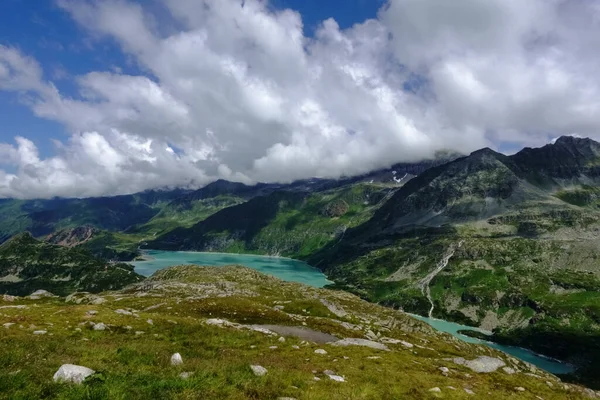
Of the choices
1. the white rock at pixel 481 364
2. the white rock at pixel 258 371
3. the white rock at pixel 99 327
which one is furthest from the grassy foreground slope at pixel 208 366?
the white rock at pixel 258 371

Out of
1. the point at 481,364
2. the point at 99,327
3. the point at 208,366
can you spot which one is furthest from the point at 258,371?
the point at 481,364

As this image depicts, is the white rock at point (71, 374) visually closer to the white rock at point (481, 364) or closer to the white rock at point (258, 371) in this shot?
the white rock at point (258, 371)

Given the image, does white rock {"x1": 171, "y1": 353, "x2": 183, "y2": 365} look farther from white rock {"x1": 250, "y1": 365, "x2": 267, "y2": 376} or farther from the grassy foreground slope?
white rock {"x1": 250, "y1": 365, "x2": 267, "y2": 376}

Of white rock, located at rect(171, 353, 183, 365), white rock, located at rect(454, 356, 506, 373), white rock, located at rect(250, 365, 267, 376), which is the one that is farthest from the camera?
white rock, located at rect(454, 356, 506, 373)

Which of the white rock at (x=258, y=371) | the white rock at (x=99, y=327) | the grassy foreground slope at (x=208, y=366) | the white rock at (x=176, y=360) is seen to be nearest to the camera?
the grassy foreground slope at (x=208, y=366)

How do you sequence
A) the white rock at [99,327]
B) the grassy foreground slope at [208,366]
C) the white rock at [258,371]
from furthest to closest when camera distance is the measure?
the white rock at [99,327]
the white rock at [258,371]
the grassy foreground slope at [208,366]

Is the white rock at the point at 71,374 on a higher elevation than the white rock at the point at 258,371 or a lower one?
higher

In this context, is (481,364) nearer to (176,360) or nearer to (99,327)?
Result: (176,360)

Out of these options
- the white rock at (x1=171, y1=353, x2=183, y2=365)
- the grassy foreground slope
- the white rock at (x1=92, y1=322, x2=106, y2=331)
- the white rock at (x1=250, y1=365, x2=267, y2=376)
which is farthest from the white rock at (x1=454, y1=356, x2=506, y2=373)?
the white rock at (x1=92, y1=322, x2=106, y2=331)

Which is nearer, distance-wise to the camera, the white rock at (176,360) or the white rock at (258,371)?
the white rock at (258,371)
